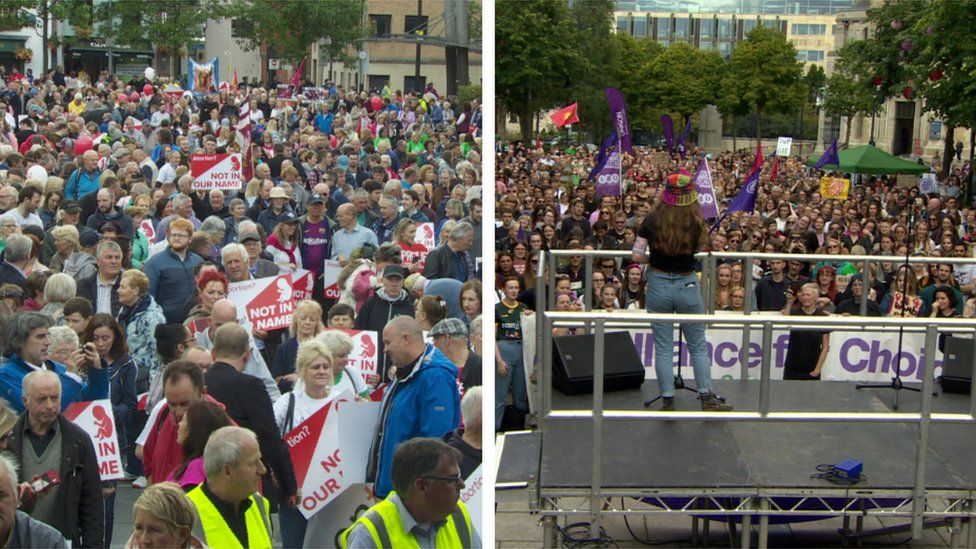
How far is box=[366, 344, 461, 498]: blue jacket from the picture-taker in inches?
240

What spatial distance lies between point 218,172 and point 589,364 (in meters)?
5.79

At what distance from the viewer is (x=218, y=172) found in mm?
12555

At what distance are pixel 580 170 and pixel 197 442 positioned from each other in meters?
24.9

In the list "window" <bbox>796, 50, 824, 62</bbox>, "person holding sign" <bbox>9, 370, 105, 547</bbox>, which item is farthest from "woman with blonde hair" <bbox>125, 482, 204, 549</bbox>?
"window" <bbox>796, 50, 824, 62</bbox>

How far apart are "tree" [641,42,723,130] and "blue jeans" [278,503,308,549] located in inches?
2881

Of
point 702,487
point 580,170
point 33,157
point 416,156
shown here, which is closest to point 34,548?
point 702,487

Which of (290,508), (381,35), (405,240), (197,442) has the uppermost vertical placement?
(381,35)

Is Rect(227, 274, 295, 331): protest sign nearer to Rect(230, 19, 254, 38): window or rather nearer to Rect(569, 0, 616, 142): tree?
Rect(230, 19, 254, 38): window

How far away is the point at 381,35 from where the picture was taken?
475 inches

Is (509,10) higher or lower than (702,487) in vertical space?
higher

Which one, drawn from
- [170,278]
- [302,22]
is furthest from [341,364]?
[302,22]

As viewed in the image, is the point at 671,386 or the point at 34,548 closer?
the point at 34,548

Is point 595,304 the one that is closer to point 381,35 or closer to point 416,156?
point 381,35

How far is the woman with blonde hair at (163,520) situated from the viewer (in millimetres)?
5344
